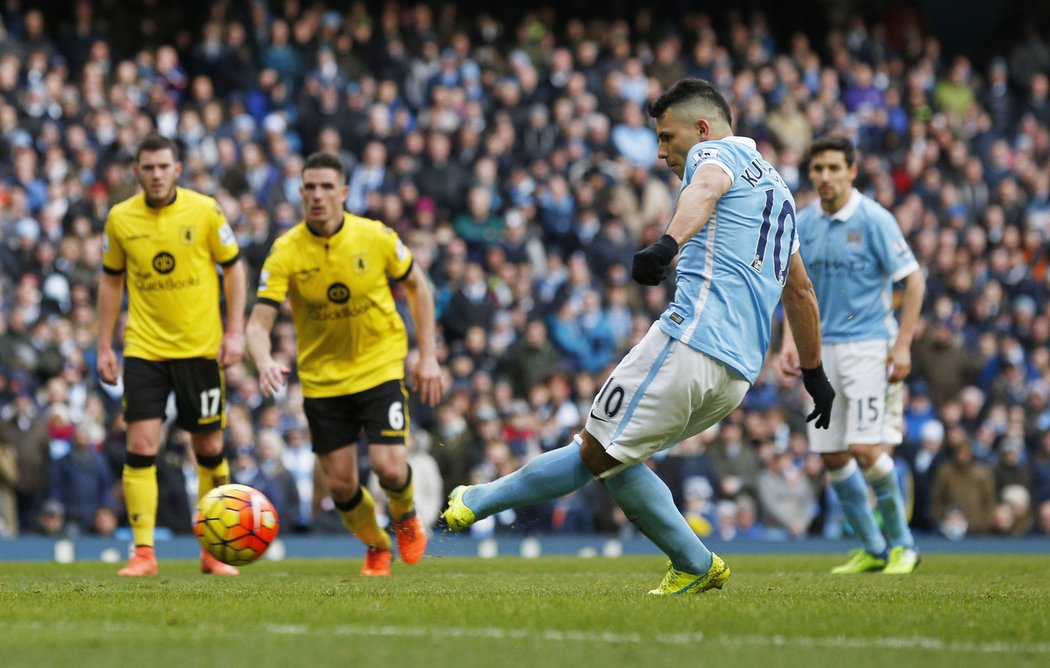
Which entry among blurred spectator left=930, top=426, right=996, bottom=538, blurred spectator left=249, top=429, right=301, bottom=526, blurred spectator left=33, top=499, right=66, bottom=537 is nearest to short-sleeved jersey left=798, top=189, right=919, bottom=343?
blurred spectator left=249, top=429, right=301, bottom=526

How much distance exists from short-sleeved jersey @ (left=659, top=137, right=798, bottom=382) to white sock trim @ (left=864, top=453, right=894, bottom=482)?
12.7 feet

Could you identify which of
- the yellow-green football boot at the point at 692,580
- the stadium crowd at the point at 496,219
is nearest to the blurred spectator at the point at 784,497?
the stadium crowd at the point at 496,219

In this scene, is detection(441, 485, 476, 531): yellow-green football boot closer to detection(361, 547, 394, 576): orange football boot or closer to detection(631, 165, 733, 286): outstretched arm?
detection(631, 165, 733, 286): outstretched arm

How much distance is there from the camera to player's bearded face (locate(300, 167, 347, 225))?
1017 cm

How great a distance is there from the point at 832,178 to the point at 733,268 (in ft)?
13.2

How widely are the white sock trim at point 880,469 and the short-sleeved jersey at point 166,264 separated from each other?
4.56 metres

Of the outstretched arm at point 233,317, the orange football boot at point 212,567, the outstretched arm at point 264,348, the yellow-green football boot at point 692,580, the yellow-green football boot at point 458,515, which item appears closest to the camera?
the yellow-green football boot at point 458,515

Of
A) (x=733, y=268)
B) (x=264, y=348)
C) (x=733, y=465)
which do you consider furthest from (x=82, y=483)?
(x=733, y=268)

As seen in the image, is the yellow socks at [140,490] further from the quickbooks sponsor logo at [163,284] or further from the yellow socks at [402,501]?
the yellow socks at [402,501]

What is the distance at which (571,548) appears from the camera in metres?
17.1

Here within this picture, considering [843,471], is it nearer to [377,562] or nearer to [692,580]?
[377,562]

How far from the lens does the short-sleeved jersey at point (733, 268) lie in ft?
23.7

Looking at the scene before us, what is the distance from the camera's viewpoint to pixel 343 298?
10336 millimetres

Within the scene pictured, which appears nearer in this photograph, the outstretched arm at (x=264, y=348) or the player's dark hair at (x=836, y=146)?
the outstretched arm at (x=264, y=348)
